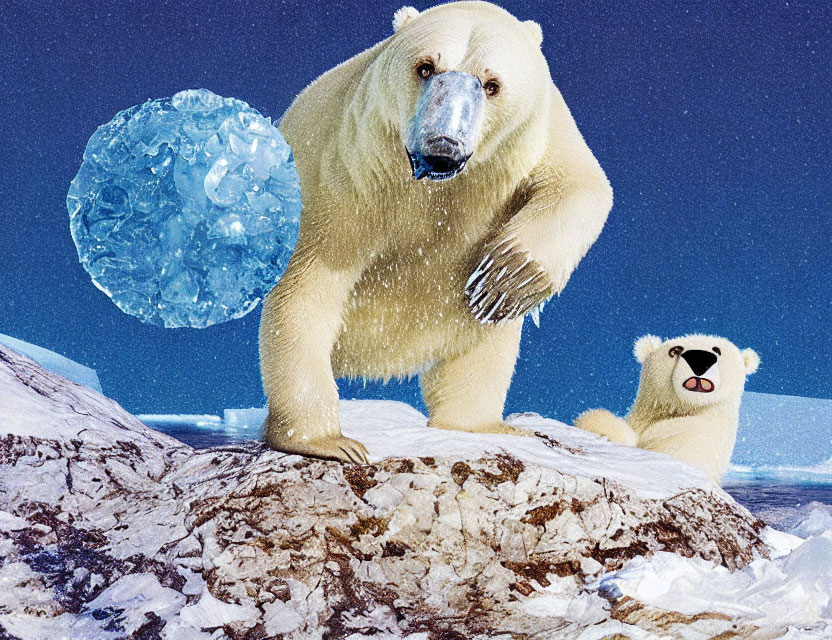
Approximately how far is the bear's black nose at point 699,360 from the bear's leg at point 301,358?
7.30 feet

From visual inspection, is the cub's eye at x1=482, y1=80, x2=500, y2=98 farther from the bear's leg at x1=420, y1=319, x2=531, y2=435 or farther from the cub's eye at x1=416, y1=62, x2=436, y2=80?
the bear's leg at x1=420, y1=319, x2=531, y2=435

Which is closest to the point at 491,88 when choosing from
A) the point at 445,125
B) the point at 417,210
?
the point at 445,125

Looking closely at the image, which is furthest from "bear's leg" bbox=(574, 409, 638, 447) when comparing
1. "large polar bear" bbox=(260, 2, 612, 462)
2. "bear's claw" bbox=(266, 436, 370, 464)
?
"bear's claw" bbox=(266, 436, 370, 464)

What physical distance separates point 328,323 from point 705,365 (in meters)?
2.31

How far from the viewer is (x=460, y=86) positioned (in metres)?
2.24

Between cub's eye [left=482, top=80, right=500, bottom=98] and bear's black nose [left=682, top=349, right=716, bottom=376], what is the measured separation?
2.38 metres

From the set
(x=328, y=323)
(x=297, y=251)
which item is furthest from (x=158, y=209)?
(x=328, y=323)

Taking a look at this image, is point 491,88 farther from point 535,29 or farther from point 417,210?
point 535,29

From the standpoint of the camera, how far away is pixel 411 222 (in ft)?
8.86

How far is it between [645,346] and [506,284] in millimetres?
2255

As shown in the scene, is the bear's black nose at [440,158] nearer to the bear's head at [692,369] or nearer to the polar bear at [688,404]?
the polar bear at [688,404]

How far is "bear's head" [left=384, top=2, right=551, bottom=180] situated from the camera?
7.17ft

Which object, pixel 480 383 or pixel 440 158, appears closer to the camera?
pixel 440 158

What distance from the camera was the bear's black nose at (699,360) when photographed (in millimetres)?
4227
